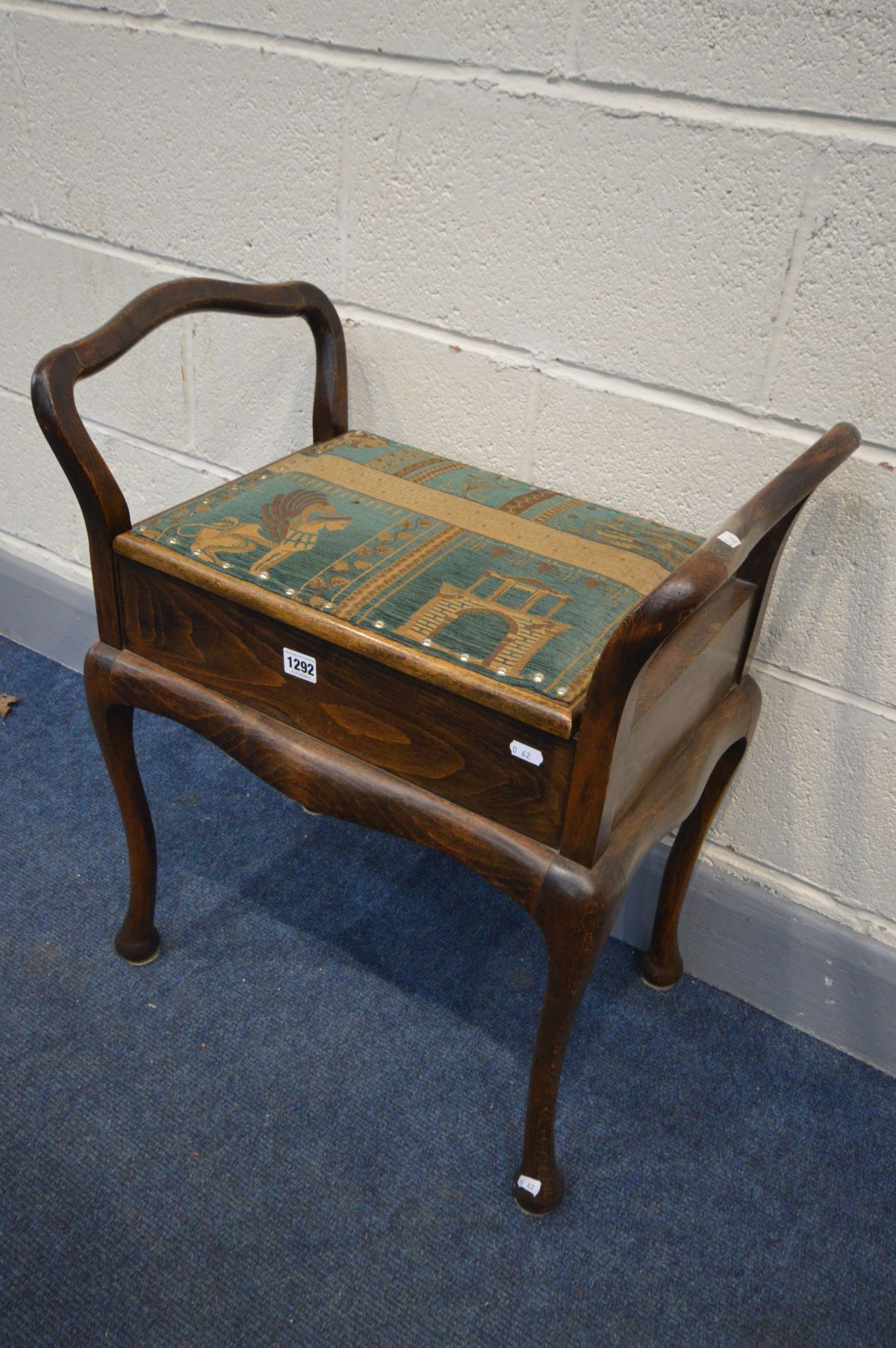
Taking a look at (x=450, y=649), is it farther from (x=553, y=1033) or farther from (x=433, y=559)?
(x=553, y=1033)

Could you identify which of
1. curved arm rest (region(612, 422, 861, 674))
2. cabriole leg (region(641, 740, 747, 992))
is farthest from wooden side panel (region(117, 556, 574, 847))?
cabriole leg (region(641, 740, 747, 992))

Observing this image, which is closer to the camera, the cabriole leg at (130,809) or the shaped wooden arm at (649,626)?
the shaped wooden arm at (649,626)

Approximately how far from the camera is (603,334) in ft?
3.45

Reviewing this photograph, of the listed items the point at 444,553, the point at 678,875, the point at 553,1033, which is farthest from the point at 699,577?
the point at 678,875

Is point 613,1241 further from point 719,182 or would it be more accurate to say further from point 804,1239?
point 719,182

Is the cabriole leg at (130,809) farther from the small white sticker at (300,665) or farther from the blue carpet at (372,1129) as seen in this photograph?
the small white sticker at (300,665)

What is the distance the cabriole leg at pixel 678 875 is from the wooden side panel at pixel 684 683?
13cm

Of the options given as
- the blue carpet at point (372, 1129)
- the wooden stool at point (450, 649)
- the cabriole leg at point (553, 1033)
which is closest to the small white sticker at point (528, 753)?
the wooden stool at point (450, 649)

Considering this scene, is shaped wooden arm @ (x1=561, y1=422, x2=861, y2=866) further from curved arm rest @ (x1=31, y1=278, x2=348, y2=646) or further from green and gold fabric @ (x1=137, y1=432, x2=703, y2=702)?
curved arm rest @ (x1=31, y1=278, x2=348, y2=646)

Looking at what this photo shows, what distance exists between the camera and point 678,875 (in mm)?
1173

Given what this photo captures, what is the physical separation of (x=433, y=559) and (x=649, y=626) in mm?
286

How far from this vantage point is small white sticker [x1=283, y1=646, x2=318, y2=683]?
34.5 inches

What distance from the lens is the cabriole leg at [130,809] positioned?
1.02m

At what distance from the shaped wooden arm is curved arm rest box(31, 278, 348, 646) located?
1.57 feet
